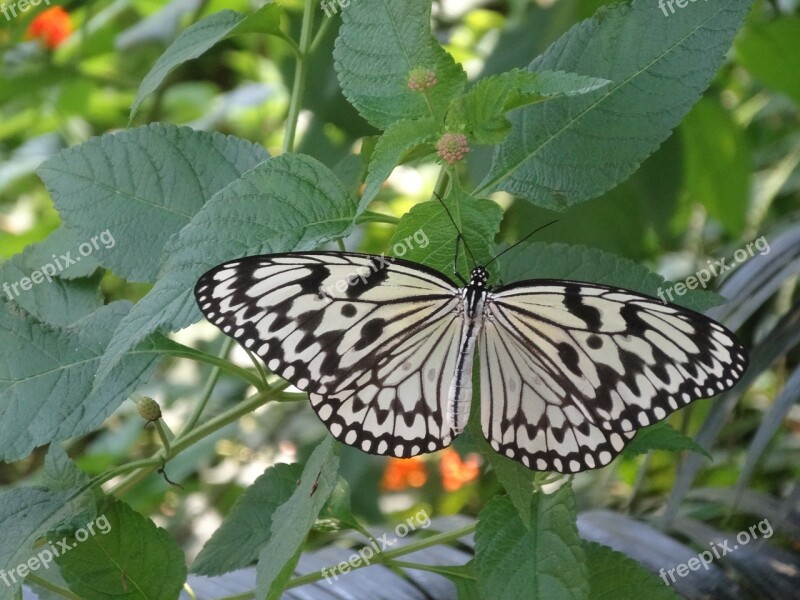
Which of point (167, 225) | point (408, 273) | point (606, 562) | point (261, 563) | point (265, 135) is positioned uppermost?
point (265, 135)

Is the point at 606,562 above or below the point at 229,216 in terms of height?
below

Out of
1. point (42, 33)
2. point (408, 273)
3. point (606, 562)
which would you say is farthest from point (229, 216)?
point (42, 33)

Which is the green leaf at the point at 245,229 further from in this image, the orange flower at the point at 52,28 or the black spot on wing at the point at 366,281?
the orange flower at the point at 52,28

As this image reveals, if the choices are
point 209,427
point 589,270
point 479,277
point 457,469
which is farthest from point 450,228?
point 457,469

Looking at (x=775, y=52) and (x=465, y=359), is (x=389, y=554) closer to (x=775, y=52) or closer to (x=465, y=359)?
(x=465, y=359)

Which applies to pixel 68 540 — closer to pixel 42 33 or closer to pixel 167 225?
pixel 167 225
